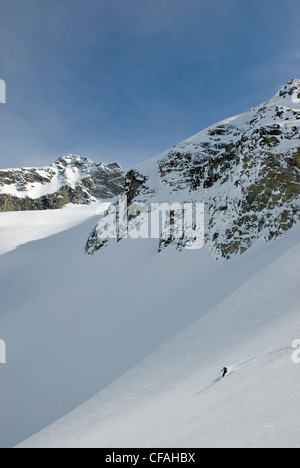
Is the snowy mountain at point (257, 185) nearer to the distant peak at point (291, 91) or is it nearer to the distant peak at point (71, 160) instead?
the distant peak at point (291, 91)

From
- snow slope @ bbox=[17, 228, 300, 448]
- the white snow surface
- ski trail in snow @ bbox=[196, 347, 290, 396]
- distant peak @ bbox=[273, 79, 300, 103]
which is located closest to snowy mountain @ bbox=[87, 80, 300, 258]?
distant peak @ bbox=[273, 79, 300, 103]

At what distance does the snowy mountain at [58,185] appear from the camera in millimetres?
103375

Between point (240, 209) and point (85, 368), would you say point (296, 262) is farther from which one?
point (85, 368)

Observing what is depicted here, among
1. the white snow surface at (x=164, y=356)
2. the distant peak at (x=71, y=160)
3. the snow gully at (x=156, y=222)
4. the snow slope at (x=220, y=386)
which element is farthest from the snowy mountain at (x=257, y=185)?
the distant peak at (x=71, y=160)

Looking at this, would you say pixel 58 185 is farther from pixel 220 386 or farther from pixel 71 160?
pixel 220 386

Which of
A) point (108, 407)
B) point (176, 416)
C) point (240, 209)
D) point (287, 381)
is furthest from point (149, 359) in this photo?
point (240, 209)

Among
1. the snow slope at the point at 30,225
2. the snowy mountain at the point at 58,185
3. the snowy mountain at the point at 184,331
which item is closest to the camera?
the snowy mountain at the point at 184,331

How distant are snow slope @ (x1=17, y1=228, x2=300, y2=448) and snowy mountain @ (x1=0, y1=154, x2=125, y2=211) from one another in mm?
99576

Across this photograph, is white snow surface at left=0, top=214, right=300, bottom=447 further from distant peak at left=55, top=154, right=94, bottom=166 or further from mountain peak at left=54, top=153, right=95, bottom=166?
distant peak at left=55, top=154, right=94, bottom=166

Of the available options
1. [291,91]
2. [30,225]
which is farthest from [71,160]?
[291,91]

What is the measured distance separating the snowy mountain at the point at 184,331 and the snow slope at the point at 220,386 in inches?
1.6

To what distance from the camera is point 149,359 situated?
10664mm

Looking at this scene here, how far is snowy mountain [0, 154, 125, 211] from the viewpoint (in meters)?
Answer: 103

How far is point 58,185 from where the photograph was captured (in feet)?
370
